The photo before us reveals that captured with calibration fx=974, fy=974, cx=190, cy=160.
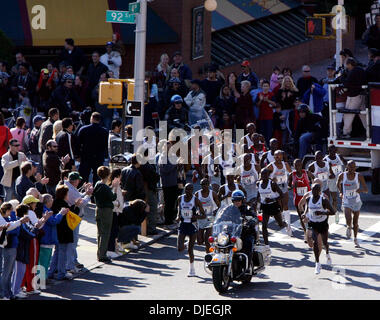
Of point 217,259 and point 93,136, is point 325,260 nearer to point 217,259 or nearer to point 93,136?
point 217,259

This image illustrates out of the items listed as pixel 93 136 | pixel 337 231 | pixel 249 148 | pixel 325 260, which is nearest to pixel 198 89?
pixel 249 148

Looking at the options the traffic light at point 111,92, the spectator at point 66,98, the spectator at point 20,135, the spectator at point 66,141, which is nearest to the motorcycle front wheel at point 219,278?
the traffic light at point 111,92

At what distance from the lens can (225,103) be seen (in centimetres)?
2712

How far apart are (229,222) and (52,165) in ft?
16.3

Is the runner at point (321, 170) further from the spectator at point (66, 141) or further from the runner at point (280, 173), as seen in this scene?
the spectator at point (66, 141)

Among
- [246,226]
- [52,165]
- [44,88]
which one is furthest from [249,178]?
[44,88]

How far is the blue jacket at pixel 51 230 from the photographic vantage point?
54.3ft

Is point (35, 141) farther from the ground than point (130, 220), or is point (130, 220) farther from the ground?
point (35, 141)

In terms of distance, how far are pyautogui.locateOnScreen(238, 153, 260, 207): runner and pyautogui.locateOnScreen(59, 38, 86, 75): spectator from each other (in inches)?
359

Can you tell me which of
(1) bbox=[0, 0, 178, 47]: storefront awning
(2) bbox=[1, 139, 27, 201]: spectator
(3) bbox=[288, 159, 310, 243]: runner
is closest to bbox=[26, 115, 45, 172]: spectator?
(2) bbox=[1, 139, 27, 201]: spectator

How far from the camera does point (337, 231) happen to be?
21391 mm

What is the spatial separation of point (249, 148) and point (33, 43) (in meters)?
10.7

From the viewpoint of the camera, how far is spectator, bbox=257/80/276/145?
27141mm

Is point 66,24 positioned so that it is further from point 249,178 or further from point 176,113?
point 249,178
